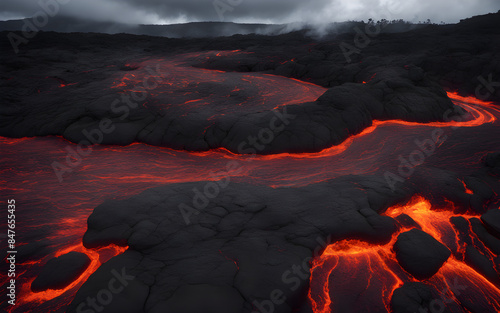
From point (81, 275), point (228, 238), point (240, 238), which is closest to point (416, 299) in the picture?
point (240, 238)

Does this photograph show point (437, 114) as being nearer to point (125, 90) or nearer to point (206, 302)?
point (206, 302)

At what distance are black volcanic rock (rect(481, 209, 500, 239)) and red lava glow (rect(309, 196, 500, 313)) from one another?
2.39 ft

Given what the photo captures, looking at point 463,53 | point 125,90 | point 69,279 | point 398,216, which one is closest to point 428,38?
point 463,53

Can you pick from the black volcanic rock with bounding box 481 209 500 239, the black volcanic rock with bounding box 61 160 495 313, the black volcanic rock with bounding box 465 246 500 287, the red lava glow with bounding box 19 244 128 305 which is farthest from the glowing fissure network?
the black volcanic rock with bounding box 481 209 500 239

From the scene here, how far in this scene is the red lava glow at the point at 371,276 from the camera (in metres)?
3.69

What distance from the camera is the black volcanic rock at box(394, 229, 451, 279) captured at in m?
4.05

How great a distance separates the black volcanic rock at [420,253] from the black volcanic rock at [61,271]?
19.0 ft

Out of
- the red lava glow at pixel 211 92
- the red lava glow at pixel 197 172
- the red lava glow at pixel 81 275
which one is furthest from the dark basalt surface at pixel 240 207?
the red lava glow at pixel 211 92

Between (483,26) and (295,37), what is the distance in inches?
671

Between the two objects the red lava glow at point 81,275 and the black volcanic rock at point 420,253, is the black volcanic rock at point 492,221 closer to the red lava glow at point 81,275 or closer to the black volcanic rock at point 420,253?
the black volcanic rock at point 420,253

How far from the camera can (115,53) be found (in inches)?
977

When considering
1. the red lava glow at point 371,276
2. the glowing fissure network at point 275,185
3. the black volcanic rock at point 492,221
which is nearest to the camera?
the red lava glow at point 371,276

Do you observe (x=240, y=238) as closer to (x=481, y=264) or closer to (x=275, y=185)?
(x=275, y=185)

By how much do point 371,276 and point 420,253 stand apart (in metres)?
1.05
